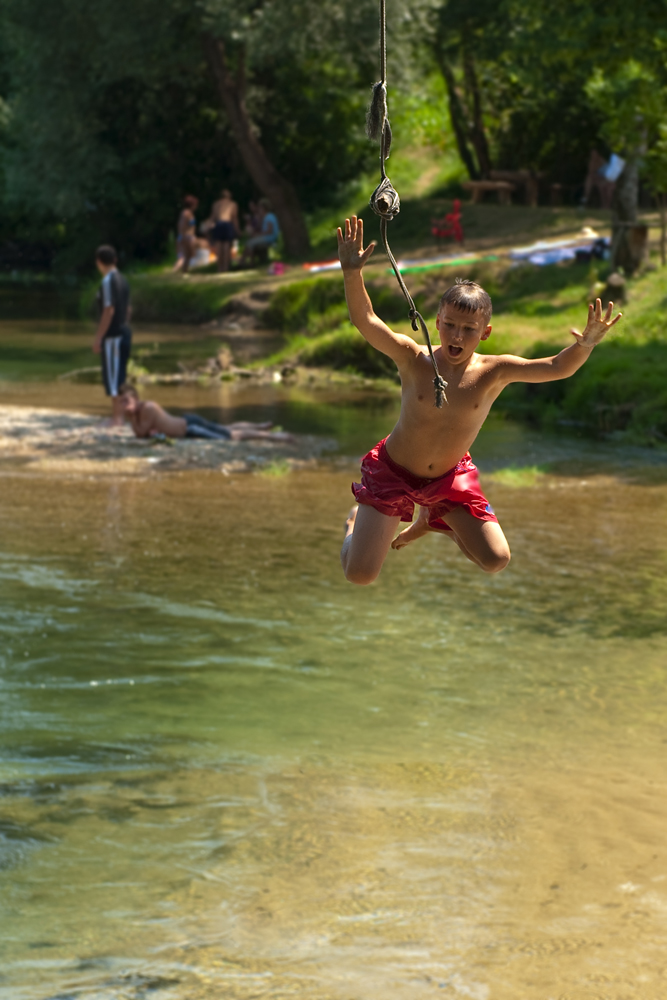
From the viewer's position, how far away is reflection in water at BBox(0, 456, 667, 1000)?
251 inches

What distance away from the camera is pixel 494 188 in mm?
32156

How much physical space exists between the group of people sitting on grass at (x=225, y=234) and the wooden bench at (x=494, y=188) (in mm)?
5066

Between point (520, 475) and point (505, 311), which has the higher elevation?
point (505, 311)

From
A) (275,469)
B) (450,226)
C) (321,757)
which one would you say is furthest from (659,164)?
(321,757)

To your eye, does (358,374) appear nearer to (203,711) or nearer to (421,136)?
(203,711)

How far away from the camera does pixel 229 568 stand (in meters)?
12.0

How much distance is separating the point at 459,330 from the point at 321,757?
3598 millimetres

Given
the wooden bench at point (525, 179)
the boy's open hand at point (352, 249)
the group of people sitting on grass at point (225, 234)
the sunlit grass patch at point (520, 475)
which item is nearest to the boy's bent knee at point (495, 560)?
the boy's open hand at point (352, 249)

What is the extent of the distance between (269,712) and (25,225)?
41.3 m

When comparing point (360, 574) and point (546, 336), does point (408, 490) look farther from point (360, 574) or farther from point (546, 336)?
point (546, 336)

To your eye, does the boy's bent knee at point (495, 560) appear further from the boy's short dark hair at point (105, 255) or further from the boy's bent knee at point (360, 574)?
the boy's short dark hair at point (105, 255)

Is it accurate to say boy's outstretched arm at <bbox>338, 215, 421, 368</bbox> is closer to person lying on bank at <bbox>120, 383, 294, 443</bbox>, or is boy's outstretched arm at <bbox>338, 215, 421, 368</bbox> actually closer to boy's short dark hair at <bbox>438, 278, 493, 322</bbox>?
boy's short dark hair at <bbox>438, 278, 493, 322</bbox>

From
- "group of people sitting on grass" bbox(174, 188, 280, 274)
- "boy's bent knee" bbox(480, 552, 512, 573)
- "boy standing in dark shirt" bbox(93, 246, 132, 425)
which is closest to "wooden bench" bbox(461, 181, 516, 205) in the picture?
"group of people sitting on grass" bbox(174, 188, 280, 274)

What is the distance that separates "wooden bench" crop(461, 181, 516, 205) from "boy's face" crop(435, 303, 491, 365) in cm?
2682
